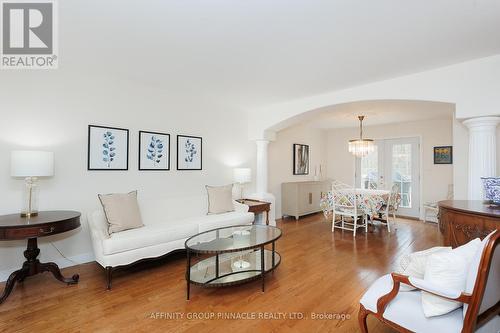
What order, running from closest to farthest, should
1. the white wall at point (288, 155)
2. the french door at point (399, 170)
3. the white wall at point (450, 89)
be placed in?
1. the white wall at point (450, 89)
2. the white wall at point (288, 155)
3. the french door at point (399, 170)

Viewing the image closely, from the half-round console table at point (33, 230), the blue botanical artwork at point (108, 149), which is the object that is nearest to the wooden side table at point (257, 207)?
the blue botanical artwork at point (108, 149)

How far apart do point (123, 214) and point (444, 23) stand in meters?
3.78

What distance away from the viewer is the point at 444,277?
1.36m

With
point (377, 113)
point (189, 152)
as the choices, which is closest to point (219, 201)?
point (189, 152)

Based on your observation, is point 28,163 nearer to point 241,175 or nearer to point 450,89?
point 241,175

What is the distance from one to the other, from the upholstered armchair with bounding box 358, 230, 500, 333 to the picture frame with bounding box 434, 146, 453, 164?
5055mm

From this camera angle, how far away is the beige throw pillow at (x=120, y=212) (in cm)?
291

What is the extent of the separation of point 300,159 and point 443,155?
10.6 ft

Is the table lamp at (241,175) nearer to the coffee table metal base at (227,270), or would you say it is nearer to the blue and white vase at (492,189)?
the coffee table metal base at (227,270)

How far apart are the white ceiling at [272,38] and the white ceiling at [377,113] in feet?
3.30

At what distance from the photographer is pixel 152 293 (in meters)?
2.44

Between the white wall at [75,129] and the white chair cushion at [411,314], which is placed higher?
the white wall at [75,129]

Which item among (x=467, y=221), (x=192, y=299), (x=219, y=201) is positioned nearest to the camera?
(x=467, y=221)

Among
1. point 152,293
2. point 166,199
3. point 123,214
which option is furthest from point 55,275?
point 166,199
